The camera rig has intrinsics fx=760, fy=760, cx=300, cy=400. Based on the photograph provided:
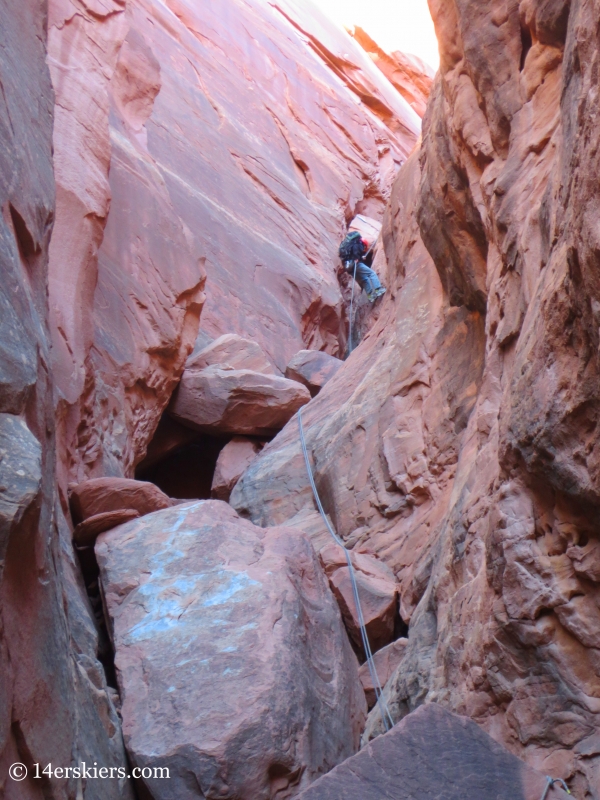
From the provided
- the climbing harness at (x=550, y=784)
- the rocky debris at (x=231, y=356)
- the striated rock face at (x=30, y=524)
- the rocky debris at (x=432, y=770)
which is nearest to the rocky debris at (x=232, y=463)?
the rocky debris at (x=231, y=356)

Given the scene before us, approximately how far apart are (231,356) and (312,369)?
1712mm

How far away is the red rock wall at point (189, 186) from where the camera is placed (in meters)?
7.83

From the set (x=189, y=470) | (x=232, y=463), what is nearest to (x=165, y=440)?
(x=189, y=470)

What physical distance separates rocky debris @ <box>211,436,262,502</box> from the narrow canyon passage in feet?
0.15

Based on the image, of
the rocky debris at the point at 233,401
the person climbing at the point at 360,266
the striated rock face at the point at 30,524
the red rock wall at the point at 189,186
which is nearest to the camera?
the striated rock face at the point at 30,524

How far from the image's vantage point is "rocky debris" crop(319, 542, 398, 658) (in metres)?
6.38

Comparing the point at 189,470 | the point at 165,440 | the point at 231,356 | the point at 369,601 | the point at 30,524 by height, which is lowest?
the point at 189,470

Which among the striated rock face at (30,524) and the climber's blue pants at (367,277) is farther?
the climber's blue pants at (367,277)

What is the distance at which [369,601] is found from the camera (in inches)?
253

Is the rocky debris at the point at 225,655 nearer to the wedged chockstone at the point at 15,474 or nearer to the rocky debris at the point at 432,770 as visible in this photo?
the rocky debris at the point at 432,770

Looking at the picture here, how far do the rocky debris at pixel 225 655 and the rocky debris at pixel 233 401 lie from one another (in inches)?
143

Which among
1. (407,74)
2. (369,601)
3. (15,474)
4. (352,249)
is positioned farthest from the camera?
(407,74)

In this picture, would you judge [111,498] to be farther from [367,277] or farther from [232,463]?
[367,277]

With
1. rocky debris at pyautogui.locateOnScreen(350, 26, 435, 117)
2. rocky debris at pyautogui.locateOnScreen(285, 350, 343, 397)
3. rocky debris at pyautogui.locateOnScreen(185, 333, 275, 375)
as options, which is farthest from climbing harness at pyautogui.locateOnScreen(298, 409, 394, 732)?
rocky debris at pyautogui.locateOnScreen(350, 26, 435, 117)
